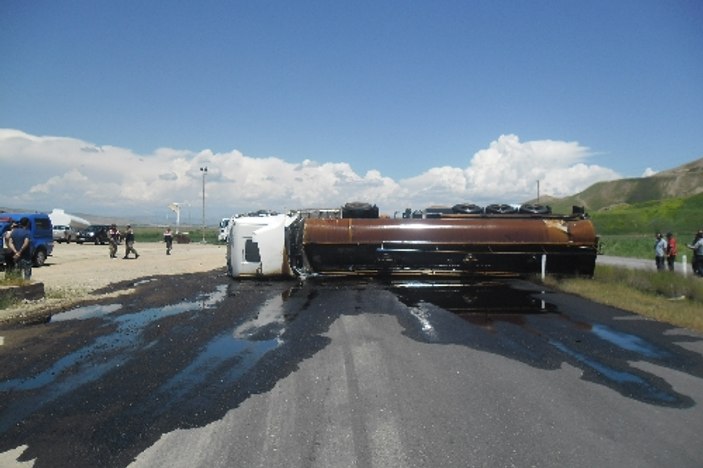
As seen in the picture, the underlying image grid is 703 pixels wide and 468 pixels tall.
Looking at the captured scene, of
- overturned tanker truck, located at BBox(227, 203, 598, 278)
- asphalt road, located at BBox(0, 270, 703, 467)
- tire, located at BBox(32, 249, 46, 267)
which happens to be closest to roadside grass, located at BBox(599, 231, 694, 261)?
overturned tanker truck, located at BBox(227, 203, 598, 278)

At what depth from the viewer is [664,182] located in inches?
7121

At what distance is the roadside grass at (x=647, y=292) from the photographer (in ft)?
34.0

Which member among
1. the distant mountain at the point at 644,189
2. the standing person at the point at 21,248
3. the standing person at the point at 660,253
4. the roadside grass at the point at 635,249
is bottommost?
the roadside grass at the point at 635,249

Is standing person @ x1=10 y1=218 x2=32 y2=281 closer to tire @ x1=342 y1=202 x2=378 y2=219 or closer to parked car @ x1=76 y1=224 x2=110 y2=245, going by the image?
tire @ x1=342 y1=202 x2=378 y2=219

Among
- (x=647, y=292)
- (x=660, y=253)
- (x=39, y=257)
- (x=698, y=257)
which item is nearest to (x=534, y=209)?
(x=647, y=292)

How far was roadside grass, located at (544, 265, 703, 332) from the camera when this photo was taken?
1036 cm

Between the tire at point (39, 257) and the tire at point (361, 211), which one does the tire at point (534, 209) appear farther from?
the tire at point (39, 257)

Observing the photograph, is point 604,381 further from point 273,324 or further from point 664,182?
point 664,182

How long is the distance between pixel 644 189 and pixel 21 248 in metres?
207

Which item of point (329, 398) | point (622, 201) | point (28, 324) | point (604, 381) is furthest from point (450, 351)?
point (622, 201)

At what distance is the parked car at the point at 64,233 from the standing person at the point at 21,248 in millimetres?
40886

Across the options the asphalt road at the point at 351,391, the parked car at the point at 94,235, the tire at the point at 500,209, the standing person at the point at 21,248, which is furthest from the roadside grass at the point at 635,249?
the parked car at the point at 94,235

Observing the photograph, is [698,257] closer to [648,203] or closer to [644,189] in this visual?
[648,203]

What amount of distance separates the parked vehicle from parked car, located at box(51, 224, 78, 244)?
28.9 m
